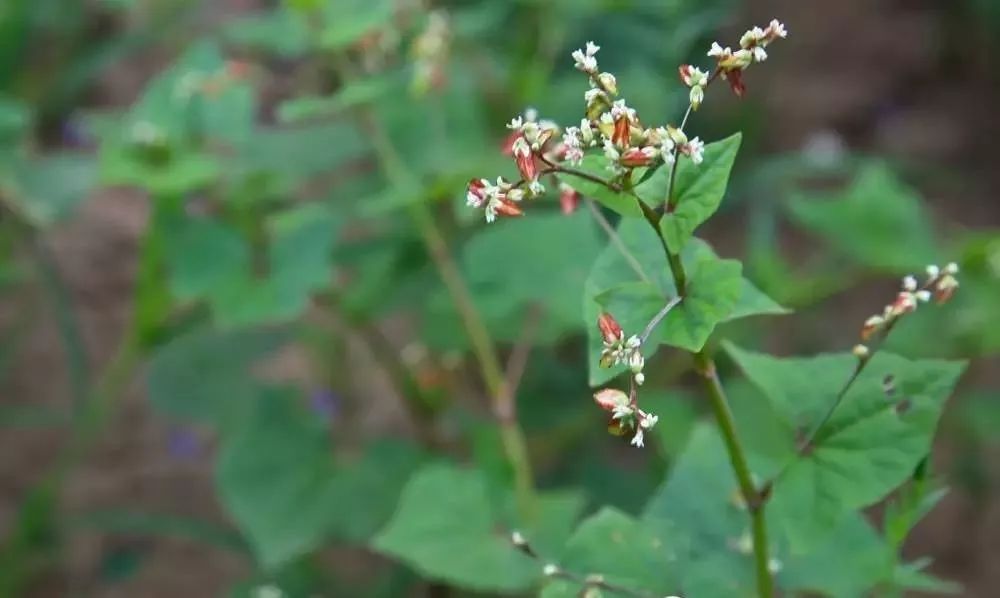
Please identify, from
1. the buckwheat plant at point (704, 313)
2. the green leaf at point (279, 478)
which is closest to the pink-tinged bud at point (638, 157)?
the buckwheat plant at point (704, 313)

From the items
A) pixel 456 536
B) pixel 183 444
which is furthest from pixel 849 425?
pixel 183 444

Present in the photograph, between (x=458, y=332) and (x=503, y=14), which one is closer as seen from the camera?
(x=458, y=332)

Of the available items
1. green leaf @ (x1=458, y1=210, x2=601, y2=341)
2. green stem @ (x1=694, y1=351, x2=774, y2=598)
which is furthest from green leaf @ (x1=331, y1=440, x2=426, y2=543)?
green stem @ (x1=694, y1=351, x2=774, y2=598)

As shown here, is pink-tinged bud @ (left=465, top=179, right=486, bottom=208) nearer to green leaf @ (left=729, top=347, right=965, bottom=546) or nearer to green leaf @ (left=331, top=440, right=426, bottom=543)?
green leaf @ (left=729, top=347, right=965, bottom=546)

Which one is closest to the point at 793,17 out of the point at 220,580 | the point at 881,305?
the point at 881,305

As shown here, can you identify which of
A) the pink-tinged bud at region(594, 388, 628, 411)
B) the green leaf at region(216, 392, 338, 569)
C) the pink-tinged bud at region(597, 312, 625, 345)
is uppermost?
the green leaf at region(216, 392, 338, 569)

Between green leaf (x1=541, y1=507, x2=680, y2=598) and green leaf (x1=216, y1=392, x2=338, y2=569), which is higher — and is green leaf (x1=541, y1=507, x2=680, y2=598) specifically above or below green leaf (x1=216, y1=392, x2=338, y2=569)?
below

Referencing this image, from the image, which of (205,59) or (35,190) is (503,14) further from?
(35,190)
